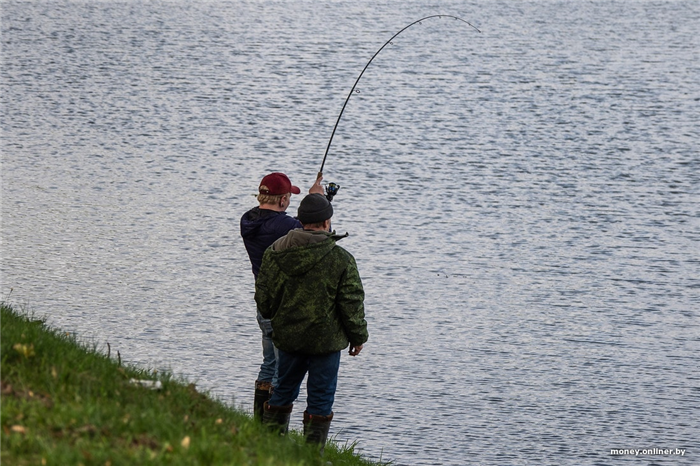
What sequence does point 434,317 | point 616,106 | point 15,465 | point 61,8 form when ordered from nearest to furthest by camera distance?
point 15,465 < point 434,317 < point 616,106 < point 61,8

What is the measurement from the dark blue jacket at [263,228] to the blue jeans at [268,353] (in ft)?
1.14

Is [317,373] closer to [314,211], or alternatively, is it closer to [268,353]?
[268,353]

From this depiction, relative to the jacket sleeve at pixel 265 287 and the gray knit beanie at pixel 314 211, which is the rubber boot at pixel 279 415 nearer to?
the jacket sleeve at pixel 265 287

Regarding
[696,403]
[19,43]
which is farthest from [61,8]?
[696,403]

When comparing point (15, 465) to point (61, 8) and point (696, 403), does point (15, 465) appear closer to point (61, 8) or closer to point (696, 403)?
point (696, 403)

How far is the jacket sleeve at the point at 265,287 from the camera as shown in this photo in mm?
5879

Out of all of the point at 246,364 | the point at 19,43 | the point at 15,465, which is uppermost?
the point at 19,43

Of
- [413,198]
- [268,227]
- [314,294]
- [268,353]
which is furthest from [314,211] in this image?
[413,198]

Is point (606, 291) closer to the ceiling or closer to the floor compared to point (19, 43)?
closer to the floor

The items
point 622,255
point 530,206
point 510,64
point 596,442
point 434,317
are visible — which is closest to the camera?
point 596,442

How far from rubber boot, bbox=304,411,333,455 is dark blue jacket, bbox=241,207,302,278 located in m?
1.12

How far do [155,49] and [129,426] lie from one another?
80.3 feet

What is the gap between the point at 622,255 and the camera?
1402cm

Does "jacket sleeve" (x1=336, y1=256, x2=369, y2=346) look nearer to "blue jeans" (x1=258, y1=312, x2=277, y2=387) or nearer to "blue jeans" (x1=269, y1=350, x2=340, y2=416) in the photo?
"blue jeans" (x1=269, y1=350, x2=340, y2=416)
